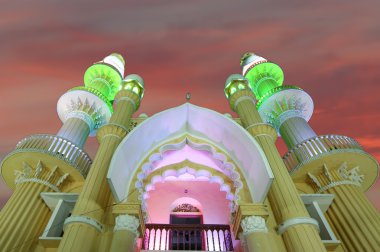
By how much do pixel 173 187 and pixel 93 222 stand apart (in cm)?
634

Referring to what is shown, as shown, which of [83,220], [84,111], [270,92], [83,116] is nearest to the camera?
[83,220]

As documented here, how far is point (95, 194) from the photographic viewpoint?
1045 centimetres

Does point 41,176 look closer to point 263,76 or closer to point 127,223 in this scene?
point 127,223

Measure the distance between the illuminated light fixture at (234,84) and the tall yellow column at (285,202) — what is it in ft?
5.86

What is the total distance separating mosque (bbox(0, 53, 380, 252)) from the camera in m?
10.1

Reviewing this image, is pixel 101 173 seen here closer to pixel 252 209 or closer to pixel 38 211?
pixel 38 211

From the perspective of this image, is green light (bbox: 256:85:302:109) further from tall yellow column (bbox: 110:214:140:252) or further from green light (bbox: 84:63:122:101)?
tall yellow column (bbox: 110:214:140:252)

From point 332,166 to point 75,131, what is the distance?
1254 centimetres

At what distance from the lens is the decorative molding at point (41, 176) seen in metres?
13.3

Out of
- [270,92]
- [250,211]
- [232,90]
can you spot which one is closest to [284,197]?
[250,211]

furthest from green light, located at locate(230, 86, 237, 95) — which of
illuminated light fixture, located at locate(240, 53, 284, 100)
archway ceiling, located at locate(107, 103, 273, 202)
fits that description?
archway ceiling, located at locate(107, 103, 273, 202)

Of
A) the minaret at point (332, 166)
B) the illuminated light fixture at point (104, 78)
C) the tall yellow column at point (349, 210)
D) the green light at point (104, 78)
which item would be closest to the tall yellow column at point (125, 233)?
the minaret at point (332, 166)

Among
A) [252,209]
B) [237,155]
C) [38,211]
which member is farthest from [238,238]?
[38,211]

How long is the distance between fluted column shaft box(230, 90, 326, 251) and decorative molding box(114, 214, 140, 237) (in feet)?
15.3
